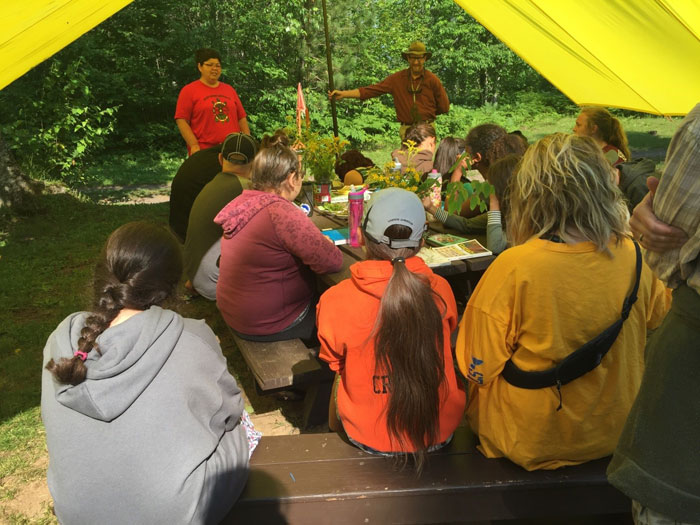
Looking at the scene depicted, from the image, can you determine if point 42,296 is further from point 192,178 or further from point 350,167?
point 350,167

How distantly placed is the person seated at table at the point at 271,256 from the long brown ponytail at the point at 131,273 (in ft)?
3.85

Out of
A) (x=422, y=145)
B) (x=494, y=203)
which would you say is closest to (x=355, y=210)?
(x=494, y=203)

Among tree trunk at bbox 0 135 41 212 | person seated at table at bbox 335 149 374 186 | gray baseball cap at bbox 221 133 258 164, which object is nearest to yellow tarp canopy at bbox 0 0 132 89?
gray baseball cap at bbox 221 133 258 164

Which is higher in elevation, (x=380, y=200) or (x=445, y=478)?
(x=380, y=200)

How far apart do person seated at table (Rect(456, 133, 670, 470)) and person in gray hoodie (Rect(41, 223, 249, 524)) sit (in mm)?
968

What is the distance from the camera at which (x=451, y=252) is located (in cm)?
333

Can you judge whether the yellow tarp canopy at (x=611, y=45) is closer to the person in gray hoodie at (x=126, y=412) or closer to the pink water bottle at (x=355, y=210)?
the pink water bottle at (x=355, y=210)

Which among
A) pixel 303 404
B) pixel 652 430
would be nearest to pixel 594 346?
pixel 652 430

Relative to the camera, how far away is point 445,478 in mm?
2006

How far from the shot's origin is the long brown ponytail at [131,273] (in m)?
1.70

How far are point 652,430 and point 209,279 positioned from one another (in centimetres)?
324

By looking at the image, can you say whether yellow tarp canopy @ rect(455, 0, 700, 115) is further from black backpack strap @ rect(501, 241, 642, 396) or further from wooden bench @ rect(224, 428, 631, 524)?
wooden bench @ rect(224, 428, 631, 524)

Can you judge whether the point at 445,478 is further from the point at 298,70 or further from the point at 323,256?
the point at 298,70

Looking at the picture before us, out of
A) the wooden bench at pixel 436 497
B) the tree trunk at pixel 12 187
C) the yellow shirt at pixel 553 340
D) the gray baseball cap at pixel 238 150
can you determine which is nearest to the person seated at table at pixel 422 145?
the gray baseball cap at pixel 238 150
